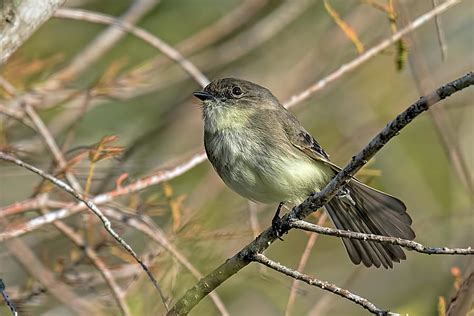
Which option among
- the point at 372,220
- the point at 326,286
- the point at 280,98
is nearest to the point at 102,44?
the point at 280,98

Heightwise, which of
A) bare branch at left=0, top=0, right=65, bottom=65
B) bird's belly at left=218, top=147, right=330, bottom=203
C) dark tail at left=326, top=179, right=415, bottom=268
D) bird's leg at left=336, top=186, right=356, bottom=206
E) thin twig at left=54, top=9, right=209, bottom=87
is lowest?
dark tail at left=326, top=179, right=415, bottom=268

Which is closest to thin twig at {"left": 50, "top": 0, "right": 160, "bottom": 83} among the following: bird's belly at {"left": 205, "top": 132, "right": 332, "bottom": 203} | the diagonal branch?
bird's belly at {"left": 205, "top": 132, "right": 332, "bottom": 203}

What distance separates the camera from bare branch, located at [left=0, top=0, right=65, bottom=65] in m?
2.92

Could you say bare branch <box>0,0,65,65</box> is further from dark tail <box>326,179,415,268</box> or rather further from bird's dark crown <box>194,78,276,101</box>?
dark tail <box>326,179,415,268</box>

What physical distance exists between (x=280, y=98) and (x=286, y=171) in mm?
2822

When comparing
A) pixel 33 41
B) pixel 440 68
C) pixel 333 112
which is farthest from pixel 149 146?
pixel 440 68

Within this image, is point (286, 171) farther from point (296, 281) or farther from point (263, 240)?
point (263, 240)

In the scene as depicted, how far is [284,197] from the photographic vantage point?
144 inches

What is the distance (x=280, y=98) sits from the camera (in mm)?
6383

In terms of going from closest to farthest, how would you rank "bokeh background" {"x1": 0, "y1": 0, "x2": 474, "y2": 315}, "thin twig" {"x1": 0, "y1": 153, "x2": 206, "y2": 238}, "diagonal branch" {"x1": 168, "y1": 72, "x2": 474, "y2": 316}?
"diagonal branch" {"x1": 168, "y1": 72, "x2": 474, "y2": 316} < "thin twig" {"x1": 0, "y1": 153, "x2": 206, "y2": 238} < "bokeh background" {"x1": 0, "y1": 0, "x2": 474, "y2": 315}

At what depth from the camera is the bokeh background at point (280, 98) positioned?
506cm

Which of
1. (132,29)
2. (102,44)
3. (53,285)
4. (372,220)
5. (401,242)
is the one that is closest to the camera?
(401,242)

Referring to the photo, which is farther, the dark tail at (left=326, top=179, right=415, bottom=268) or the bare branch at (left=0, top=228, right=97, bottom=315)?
the bare branch at (left=0, top=228, right=97, bottom=315)

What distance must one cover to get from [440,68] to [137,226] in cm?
317
